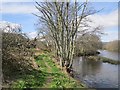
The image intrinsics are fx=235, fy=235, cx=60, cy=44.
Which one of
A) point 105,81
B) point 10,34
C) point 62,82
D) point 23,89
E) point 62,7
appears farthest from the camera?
point 62,7

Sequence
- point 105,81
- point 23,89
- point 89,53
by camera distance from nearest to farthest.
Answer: point 23,89 → point 105,81 → point 89,53

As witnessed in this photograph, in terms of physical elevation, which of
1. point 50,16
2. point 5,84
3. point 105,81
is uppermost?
point 50,16

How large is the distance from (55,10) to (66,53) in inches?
129

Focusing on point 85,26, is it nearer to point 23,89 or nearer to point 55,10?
point 55,10

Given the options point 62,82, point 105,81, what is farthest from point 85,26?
point 62,82

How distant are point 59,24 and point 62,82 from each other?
6.81 meters

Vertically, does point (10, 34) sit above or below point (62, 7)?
below

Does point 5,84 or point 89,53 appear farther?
point 89,53

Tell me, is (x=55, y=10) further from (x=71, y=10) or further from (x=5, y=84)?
(x=5, y=84)

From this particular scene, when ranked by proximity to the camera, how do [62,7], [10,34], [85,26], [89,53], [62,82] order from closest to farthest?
[62,82] → [10,34] → [62,7] → [85,26] → [89,53]

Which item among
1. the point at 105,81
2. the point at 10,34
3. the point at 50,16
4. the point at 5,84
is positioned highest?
the point at 50,16

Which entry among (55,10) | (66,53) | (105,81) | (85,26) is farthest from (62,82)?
(85,26)

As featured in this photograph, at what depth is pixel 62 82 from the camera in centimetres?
1103

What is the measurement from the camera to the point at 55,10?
681 inches
